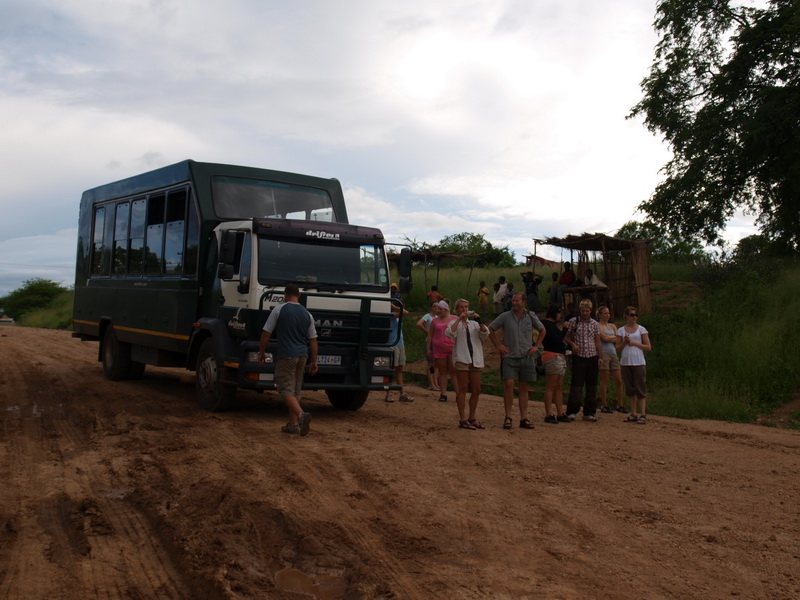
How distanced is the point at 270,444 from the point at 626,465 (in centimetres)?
392

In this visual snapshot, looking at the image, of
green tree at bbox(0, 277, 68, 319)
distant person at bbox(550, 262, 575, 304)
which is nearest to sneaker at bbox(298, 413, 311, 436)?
distant person at bbox(550, 262, 575, 304)

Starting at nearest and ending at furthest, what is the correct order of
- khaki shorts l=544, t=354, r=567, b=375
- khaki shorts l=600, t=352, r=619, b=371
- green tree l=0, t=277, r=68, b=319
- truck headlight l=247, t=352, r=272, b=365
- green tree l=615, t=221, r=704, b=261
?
truck headlight l=247, t=352, r=272, b=365, khaki shorts l=544, t=354, r=567, b=375, khaki shorts l=600, t=352, r=619, b=371, green tree l=615, t=221, r=704, b=261, green tree l=0, t=277, r=68, b=319

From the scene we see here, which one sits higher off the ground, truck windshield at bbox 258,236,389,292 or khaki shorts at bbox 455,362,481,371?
truck windshield at bbox 258,236,389,292

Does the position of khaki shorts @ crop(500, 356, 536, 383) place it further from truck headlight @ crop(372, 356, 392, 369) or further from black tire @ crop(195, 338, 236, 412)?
black tire @ crop(195, 338, 236, 412)

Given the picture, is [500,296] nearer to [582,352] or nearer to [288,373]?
[582,352]

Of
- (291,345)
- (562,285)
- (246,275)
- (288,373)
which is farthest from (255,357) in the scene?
(562,285)

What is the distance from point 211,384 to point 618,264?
15.4 m

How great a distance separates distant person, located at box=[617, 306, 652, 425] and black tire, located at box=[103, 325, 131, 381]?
880 cm

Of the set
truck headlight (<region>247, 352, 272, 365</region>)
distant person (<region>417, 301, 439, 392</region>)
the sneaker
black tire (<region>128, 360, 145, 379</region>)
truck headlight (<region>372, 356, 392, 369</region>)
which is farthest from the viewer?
black tire (<region>128, 360, 145, 379</region>)

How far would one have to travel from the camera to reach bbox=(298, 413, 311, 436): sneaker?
9.24 metres

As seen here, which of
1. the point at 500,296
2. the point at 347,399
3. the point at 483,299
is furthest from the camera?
the point at 483,299

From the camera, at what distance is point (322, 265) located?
35.9 ft

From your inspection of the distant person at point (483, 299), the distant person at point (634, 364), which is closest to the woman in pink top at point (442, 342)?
the distant person at point (634, 364)

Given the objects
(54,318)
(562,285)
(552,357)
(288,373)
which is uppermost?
(562,285)
